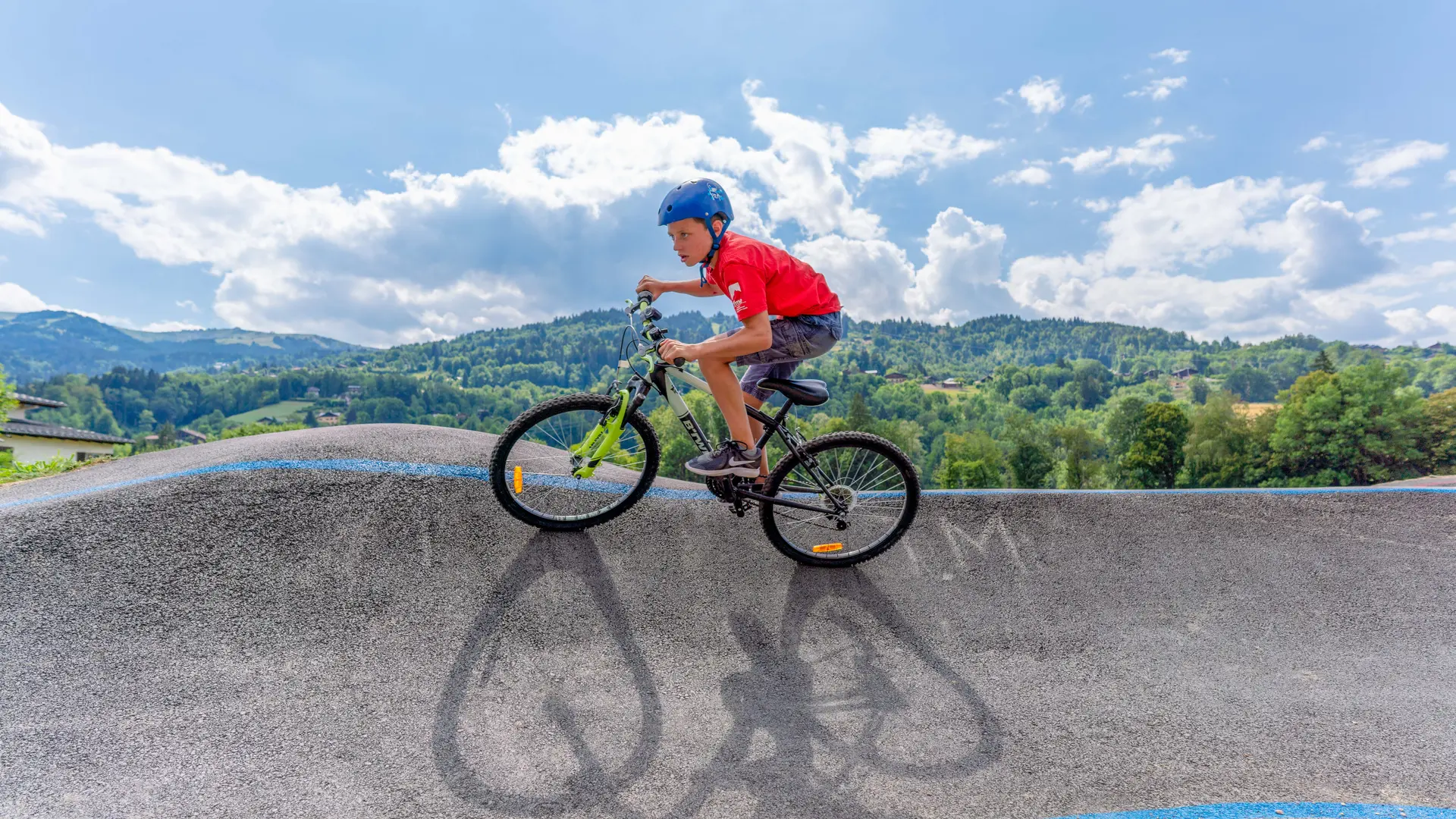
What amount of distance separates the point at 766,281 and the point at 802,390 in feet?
2.62

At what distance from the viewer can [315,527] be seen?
5.01 meters

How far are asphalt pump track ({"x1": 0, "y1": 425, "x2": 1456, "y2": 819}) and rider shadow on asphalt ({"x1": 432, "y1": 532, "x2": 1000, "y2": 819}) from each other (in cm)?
2

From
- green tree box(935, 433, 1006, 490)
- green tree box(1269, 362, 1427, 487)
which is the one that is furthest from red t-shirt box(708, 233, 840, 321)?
green tree box(935, 433, 1006, 490)

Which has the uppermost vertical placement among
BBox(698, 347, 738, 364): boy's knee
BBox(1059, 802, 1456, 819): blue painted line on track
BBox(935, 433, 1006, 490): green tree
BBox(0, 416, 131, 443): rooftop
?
BBox(698, 347, 738, 364): boy's knee

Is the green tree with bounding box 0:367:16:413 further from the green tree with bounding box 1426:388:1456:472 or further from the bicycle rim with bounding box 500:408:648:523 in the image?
the green tree with bounding box 1426:388:1456:472

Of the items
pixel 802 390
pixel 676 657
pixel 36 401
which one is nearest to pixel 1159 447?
pixel 802 390

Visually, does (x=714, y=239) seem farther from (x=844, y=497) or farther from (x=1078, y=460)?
(x=1078, y=460)

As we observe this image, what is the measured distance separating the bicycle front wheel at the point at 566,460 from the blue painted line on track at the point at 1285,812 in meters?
3.38

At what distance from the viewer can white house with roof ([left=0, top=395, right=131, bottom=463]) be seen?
2944 centimetres

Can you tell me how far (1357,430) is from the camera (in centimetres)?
5625

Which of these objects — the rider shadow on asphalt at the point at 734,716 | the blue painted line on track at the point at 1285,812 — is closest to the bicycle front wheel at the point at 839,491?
the rider shadow on asphalt at the point at 734,716

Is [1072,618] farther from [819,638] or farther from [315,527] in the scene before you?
[315,527]

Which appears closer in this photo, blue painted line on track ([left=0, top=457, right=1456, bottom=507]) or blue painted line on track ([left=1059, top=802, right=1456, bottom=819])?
blue painted line on track ([left=1059, top=802, right=1456, bottom=819])

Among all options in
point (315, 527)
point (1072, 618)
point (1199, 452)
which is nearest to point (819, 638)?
point (1072, 618)
